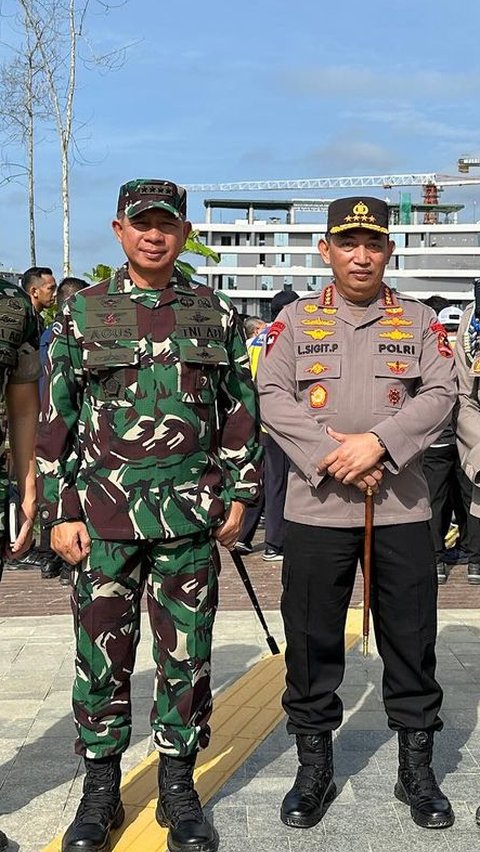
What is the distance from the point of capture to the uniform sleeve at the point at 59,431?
10.7 feet

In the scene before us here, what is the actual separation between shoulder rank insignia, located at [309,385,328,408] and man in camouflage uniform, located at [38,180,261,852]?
38 centimetres

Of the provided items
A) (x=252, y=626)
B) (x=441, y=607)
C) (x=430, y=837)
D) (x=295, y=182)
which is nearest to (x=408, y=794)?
(x=430, y=837)

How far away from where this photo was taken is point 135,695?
477 centimetres

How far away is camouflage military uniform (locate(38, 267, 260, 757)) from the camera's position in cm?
319

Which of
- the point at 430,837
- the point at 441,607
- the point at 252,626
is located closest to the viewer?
the point at 430,837

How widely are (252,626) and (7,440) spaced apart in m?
3.03

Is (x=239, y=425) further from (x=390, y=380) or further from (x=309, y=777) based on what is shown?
(x=309, y=777)

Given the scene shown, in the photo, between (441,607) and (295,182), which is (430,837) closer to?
(441,607)

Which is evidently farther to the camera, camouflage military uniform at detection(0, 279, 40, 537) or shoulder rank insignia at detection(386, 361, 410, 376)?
shoulder rank insignia at detection(386, 361, 410, 376)

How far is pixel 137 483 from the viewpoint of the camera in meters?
3.20

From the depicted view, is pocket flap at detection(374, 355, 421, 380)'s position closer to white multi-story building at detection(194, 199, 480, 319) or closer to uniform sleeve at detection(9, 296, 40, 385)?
uniform sleeve at detection(9, 296, 40, 385)

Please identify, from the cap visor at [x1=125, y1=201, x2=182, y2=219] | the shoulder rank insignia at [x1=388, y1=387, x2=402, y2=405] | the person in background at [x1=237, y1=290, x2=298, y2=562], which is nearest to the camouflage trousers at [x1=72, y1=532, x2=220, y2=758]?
the shoulder rank insignia at [x1=388, y1=387, x2=402, y2=405]

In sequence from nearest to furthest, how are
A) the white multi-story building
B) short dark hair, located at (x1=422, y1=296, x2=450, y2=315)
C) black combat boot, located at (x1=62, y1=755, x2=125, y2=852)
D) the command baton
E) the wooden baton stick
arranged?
black combat boot, located at (x1=62, y1=755, x2=125, y2=852)
the wooden baton stick
the command baton
short dark hair, located at (x1=422, y1=296, x2=450, y2=315)
the white multi-story building

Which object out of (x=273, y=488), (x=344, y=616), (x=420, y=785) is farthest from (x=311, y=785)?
(x=273, y=488)
